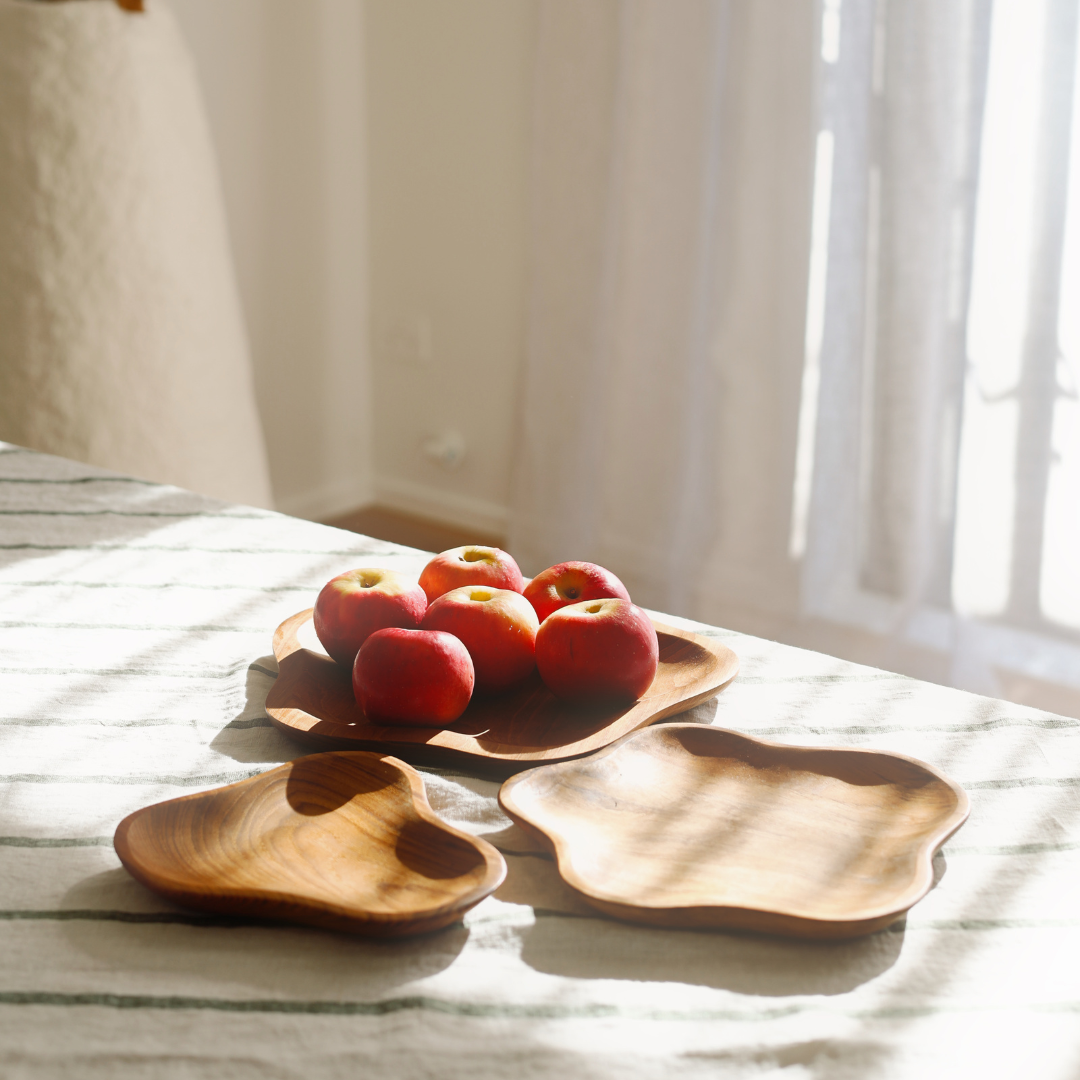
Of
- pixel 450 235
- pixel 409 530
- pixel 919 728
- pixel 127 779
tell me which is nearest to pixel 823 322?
pixel 450 235

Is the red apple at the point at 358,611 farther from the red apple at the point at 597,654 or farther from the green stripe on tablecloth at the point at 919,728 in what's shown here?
the green stripe on tablecloth at the point at 919,728

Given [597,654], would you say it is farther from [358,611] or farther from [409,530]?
[409,530]

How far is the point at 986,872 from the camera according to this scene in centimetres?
58

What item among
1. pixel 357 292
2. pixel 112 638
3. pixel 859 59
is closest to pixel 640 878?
pixel 112 638

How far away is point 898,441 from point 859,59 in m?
0.69

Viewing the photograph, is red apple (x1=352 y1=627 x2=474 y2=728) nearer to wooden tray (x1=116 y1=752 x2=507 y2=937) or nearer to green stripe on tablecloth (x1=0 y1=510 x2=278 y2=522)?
wooden tray (x1=116 y1=752 x2=507 y2=937)

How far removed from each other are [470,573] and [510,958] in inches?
13.8

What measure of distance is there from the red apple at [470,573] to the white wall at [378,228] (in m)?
1.95

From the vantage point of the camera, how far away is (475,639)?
0.73 meters

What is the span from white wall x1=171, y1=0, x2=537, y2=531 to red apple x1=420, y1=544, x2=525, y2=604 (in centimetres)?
195

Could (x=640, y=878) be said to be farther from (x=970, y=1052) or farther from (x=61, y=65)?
(x=61, y=65)

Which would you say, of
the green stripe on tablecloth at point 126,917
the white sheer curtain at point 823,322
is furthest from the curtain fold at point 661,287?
the green stripe on tablecloth at point 126,917

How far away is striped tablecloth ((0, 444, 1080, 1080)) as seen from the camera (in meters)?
0.45

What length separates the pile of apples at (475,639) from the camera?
693mm
